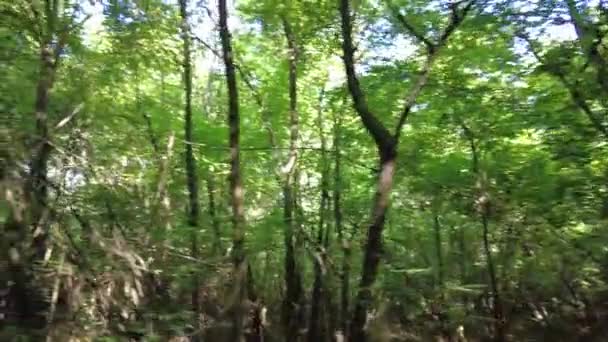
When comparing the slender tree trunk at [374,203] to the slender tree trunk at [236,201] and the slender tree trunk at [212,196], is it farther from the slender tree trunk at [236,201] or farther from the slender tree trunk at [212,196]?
the slender tree trunk at [212,196]

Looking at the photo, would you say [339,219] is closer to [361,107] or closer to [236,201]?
[361,107]

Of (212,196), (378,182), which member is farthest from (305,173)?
(378,182)

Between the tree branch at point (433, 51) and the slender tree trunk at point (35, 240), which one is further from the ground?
the tree branch at point (433, 51)

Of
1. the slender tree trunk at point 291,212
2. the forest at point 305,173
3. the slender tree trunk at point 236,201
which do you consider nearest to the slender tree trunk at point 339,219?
the forest at point 305,173

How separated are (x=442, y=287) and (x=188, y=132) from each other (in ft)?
16.7

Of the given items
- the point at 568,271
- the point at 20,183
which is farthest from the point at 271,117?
the point at 20,183

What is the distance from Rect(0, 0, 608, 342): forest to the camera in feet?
19.4

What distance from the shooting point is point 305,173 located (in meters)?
13.1

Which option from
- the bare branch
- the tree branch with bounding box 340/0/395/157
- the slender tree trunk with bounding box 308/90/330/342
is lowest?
the slender tree trunk with bounding box 308/90/330/342

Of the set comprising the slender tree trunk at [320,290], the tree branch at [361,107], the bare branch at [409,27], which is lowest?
the slender tree trunk at [320,290]

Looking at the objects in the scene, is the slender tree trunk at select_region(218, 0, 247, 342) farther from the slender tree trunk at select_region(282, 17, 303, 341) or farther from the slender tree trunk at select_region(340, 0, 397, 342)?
the slender tree trunk at select_region(282, 17, 303, 341)

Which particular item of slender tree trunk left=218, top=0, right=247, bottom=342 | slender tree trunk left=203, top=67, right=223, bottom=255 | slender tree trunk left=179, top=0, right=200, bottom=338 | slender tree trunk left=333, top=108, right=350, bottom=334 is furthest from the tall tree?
slender tree trunk left=333, top=108, right=350, bottom=334

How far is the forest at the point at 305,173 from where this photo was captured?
5.93m

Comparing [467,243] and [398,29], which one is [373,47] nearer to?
[398,29]
